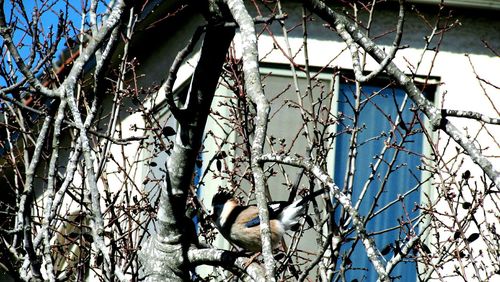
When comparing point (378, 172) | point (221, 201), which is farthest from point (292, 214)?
point (378, 172)

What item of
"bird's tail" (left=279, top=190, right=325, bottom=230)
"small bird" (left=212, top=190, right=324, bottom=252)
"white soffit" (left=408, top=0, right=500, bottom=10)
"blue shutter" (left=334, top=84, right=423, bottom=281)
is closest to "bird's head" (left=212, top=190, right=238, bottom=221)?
"small bird" (left=212, top=190, right=324, bottom=252)

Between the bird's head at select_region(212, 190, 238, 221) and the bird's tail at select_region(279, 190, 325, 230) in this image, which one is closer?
the bird's tail at select_region(279, 190, 325, 230)

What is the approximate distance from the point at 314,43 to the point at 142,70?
203 centimetres

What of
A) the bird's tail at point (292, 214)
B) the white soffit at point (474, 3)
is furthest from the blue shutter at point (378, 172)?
the bird's tail at point (292, 214)

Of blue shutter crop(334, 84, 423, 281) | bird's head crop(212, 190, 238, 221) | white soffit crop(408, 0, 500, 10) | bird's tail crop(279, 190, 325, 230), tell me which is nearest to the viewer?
bird's tail crop(279, 190, 325, 230)

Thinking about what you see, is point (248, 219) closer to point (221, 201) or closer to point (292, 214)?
point (221, 201)

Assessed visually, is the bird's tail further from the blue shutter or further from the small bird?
the blue shutter

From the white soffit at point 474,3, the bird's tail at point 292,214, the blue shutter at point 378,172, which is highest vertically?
the white soffit at point 474,3

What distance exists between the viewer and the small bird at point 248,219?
664cm

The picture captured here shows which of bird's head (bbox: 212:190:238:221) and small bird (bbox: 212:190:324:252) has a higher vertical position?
bird's head (bbox: 212:190:238:221)

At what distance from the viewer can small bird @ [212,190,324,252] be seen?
6.64 m

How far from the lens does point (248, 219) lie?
7043 mm

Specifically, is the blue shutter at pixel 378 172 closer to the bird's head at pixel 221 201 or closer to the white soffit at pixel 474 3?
the white soffit at pixel 474 3

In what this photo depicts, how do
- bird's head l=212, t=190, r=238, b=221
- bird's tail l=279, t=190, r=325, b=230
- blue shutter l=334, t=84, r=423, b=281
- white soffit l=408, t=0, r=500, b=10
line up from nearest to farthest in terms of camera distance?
bird's tail l=279, t=190, r=325, b=230, bird's head l=212, t=190, r=238, b=221, blue shutter l=334, t=84, r=423, b=281, white soffit l=408, t=0, r=500, b=10
